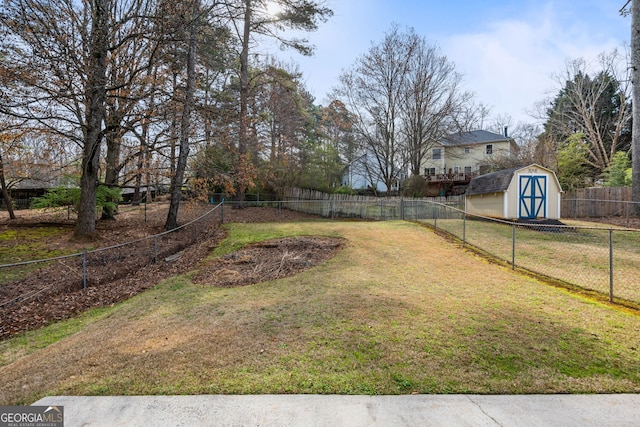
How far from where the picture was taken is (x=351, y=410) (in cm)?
247

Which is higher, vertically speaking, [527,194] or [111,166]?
[111,166]

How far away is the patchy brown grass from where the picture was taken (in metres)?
2.86

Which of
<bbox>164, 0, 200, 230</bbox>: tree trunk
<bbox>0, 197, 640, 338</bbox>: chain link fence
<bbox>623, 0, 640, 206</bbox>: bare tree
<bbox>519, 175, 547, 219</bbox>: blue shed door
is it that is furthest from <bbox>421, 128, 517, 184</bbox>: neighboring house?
<bbox>164, 0, 200, 230</bbox>: tree trunk

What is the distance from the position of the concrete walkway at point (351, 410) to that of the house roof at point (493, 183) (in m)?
11.4

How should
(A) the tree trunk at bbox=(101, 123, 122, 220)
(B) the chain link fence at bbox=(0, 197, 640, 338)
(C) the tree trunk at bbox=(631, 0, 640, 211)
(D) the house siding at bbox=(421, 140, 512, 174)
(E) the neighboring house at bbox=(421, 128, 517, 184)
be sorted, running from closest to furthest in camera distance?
(B) the chain link fence at bbox=(0, 197, 640, 338) < (A) the tree trunk at bbox=(101, 123, 122, 220) < (C) the tree trunk at bbox=(631, 0, 640, 211) < (E) the neighboring house at bbox=(421, 128, 517, 184) < (D) the house siding at bbox=(421, 140, 512, 174)

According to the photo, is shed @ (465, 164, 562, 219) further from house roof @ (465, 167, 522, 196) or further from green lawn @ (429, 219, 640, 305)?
green lawn @ (429, 219, 640, 305)

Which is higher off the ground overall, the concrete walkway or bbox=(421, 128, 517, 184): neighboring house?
bbox=(421, 128, 517, 184): neighboring house

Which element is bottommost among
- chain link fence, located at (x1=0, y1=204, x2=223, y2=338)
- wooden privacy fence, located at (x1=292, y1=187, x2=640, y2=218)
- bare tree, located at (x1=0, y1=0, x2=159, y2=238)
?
chain link fence, located at (x1=0, y1=204, x2=223, y2=338)

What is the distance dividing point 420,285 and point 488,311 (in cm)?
143

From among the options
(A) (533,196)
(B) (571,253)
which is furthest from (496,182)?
(B) (571,253)

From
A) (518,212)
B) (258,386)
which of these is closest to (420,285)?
(258,386)

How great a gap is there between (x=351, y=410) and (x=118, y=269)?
765cm

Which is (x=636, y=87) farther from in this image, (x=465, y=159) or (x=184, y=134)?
(x=184, y=134)

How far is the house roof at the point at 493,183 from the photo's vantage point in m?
12.6
